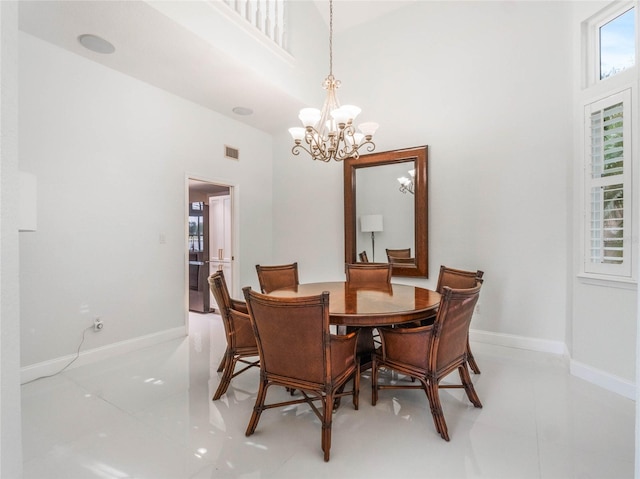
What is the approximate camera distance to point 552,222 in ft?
10.5

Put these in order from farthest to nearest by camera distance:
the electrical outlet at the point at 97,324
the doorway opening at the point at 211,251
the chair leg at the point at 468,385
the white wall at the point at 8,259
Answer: the doorway opening at the point at 211,251, the electrical outlet at the point at 97,324, the chair leg at the point at 468,385, the white wall at the point at 8,259

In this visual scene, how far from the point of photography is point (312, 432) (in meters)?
1.96

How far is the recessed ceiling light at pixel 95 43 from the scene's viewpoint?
276 cm

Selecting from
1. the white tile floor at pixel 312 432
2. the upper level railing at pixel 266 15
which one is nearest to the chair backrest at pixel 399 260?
the white tile floor at pixel 312 432

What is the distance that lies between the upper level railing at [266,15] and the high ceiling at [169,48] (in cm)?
55

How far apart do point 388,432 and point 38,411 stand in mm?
2413

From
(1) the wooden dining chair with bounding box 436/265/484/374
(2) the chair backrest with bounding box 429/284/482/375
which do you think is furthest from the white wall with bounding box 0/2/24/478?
(1) the wooden dining chair with bounding box 436/265/484/374

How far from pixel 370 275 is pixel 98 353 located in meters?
2.90

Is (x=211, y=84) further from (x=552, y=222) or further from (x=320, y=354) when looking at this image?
(x=552, y=222)

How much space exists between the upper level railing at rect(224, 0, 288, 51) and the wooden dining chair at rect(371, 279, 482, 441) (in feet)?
11.3

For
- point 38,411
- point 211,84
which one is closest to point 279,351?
point 38,411

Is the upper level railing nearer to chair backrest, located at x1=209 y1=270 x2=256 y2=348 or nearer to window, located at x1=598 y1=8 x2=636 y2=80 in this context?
chair backrest, located at x1=209 y1=270 x2=256 y2=348

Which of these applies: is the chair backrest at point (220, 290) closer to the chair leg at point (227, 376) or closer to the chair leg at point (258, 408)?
the chair leg at point (227, 376)

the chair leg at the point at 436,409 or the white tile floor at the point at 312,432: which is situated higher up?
the chair leg at the point at 436,409
